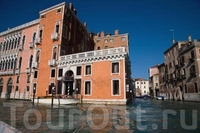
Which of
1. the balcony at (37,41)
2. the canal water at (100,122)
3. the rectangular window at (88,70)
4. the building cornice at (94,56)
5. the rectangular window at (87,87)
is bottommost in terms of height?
the canal water at (100,122)

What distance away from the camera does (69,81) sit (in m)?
21.5

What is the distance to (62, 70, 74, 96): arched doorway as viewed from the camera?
68.5ft

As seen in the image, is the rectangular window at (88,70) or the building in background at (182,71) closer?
the rectangular window at (88,70)

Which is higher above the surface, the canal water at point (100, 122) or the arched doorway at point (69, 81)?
the arched doorway at point (69, 81)

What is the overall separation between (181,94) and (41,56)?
31110mm

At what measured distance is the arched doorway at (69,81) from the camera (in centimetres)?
2088

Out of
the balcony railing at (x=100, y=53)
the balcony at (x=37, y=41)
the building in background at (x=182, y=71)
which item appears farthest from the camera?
the balcony at (x=37, y=41)

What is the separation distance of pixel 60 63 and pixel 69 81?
3522 mm

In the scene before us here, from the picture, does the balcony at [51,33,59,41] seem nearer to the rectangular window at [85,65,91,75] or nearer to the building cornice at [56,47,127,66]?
the building cornice at [56,47,127,66]

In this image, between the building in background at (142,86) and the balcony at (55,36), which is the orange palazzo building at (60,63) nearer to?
the balcony at (55,36)

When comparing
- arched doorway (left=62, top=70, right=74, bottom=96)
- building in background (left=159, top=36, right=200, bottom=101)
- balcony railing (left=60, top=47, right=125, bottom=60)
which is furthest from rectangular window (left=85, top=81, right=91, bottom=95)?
A: building in background (left=159, top=36, right=200, bottom=101)

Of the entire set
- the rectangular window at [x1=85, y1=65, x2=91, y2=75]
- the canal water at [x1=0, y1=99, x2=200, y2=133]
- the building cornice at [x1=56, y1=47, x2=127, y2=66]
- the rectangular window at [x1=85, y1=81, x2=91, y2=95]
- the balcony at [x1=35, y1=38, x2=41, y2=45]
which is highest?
the balcony at [x1=35, y1=38, x2=41, y2=45]

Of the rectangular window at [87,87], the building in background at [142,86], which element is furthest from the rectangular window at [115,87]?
the building in background at [142,86]

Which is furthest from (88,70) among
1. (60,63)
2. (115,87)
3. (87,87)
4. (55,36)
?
(55,36)
